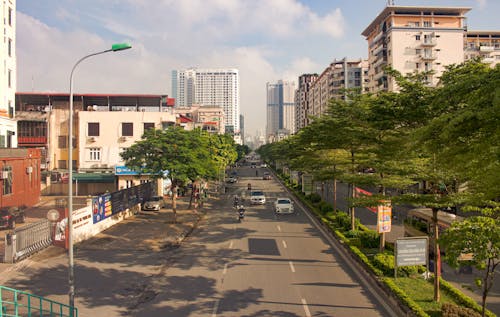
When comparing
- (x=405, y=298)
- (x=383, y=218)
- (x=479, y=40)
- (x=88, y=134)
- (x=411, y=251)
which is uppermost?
(x=479, y=40)

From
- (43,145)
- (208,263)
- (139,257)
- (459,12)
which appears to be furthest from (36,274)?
(459,12)

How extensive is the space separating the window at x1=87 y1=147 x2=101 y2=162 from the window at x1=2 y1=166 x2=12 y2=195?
19.3 meters

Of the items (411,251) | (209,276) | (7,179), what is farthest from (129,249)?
(7,179)

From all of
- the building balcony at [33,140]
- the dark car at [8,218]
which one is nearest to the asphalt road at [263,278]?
the dark car at [8,218]

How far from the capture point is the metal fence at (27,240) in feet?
58.7

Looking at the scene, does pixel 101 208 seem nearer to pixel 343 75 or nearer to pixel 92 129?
pixel 92 129

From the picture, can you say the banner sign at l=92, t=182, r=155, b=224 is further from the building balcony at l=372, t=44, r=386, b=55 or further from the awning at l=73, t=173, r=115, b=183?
the building balcony at l=372, t=44, r=386, b=55

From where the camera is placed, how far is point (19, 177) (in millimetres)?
32875

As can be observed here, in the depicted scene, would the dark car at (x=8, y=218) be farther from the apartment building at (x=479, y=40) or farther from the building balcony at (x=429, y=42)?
the apartment building at (x=479, y=40)

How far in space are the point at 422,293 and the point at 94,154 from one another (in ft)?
150

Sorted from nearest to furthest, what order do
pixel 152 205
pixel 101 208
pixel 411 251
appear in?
1. pixel 411 251
2. pixel 101 208
3. pixel 152 205

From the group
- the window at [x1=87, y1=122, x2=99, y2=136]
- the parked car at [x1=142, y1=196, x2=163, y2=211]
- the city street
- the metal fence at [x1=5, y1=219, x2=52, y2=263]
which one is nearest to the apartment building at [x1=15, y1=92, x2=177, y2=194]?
the window at [x1=87, y1=122, x2=99, y2=136]

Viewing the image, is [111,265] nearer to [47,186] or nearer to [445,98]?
[445,98]

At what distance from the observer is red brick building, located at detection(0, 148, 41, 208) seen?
30562mm
